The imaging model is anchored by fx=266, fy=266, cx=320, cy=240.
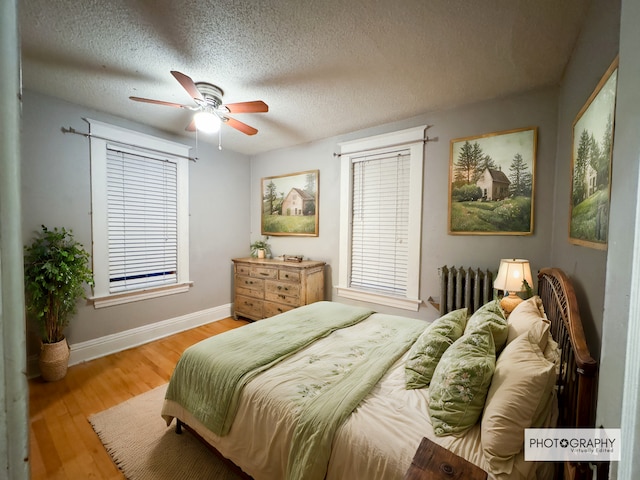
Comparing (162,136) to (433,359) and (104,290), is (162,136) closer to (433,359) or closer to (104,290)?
(104,290)

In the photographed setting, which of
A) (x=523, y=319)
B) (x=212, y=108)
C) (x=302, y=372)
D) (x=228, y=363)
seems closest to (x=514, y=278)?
(x=523, y=319)

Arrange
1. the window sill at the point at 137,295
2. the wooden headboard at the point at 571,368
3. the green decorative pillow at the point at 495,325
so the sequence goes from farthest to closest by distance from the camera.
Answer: the window sill at the point at 137,295
the green decorative pillow at the point at 495,325
the wooden headboard at the point at 571,368

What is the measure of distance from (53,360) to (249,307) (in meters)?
2.01

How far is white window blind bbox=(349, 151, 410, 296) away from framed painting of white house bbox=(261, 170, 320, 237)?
64cm

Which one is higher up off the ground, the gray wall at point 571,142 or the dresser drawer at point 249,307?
the gray wall at point 571,142

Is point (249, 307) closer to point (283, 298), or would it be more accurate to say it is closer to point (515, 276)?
point (283, 298)

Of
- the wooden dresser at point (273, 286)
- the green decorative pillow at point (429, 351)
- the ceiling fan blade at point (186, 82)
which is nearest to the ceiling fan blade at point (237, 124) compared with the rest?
the ceiling fan blade at point (186, 82)

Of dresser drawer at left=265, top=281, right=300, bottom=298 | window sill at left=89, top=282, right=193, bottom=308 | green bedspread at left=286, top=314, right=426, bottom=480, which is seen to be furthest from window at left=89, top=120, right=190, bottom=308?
green bedspread at left=286, top=314, right=426, bottom=480

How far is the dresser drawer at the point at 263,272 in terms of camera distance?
3.58 meters

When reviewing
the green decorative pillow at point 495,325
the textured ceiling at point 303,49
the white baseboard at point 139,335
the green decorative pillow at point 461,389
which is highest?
the textured ceiling at point 303,49

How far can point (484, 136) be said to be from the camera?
2541mm

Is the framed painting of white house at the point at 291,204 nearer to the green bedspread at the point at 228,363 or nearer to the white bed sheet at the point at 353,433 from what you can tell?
the green bedspread at the point at 228,363

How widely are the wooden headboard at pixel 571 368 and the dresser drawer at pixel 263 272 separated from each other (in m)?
2.80

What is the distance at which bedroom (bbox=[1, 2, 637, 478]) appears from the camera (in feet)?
3.91
